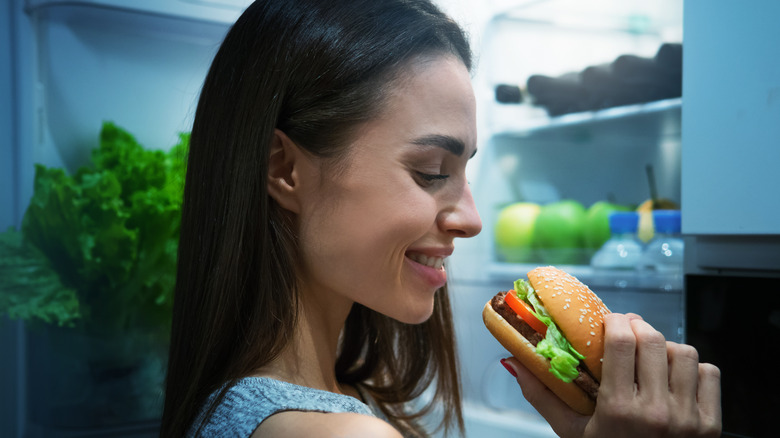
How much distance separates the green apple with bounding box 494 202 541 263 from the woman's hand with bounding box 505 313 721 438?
119cm

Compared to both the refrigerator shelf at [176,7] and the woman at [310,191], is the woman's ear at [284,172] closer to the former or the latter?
the woman at [310,191]

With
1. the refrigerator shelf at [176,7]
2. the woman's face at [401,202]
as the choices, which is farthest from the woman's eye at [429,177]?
the refrigerator shelf at [176,7]

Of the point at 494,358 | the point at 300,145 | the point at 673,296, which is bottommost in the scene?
the point at 494,358

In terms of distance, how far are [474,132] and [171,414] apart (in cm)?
56

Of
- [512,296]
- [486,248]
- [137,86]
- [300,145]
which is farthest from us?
[486,248]

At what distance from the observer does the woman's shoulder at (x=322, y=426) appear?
65 centimetres

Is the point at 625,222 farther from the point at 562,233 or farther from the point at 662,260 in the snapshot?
the point at 562,233

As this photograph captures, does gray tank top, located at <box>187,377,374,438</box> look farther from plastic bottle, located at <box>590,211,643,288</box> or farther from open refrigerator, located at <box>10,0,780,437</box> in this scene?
plastic bottle, located at <box>590,211,643,288</box>

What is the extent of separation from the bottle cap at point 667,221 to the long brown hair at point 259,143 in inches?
35.1

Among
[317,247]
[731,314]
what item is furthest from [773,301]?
[317,247]

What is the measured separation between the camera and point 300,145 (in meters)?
0.82

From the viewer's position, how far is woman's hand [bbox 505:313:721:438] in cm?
78

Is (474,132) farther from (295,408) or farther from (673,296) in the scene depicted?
(673,296)

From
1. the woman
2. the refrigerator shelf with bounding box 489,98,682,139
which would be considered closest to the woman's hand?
the woman
